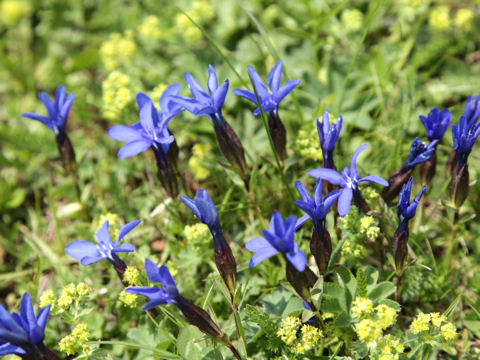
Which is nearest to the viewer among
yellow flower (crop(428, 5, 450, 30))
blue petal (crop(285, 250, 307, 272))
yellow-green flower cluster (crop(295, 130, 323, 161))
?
blue petal (crop(285, 250, 307, 272))

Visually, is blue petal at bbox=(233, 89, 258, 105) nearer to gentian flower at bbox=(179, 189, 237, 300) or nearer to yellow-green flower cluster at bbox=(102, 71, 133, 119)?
gentian flower at bbox=(179, 189, 237, 300)

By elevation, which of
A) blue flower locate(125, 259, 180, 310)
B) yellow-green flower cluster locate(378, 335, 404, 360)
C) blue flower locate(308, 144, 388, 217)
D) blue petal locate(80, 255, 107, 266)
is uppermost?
blue flower locate(308, 144, 388, 217)

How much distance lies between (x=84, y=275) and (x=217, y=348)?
119 cm

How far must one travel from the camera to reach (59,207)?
3.94 m

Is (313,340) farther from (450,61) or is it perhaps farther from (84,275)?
(450,61)

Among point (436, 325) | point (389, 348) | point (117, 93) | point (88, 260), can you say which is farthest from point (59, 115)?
point (436, 325)

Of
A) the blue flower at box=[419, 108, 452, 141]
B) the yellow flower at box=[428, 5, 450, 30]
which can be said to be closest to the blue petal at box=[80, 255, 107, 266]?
the blue flower at box=[419, 108, 452, 141]

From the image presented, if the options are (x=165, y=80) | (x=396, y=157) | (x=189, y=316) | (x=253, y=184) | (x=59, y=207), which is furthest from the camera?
(x=165, y=80)

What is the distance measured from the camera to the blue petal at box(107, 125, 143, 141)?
104 inches

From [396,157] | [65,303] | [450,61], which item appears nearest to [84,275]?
[65,303]

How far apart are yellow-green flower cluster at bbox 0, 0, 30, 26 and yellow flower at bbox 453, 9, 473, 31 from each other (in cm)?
446

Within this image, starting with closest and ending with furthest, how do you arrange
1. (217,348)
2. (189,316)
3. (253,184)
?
1. (189,316)
2. (217,348)
3. (253,184)

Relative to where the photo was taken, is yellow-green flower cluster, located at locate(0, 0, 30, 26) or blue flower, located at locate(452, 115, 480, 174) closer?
blue flower, located at locate(452, 115, 480, 174)

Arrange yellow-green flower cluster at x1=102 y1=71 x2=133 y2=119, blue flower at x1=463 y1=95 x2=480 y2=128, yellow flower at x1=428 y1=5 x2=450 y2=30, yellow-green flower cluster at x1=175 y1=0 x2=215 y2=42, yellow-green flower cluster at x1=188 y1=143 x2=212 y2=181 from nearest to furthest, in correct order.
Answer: blue flower at x1=463 y1=95 x2=480 y2=128, yellow-green flower cluster at x1=188 y1=143 x2=212 y2=181, yellow-green flower cluster at x1=102 y1=71 x2=133 y2=119, yellow flower at x1=428 y1=5 x2=450 y2=30, yellow-green flower cluster at x1=175 y1=0 x2=215 y2=42
